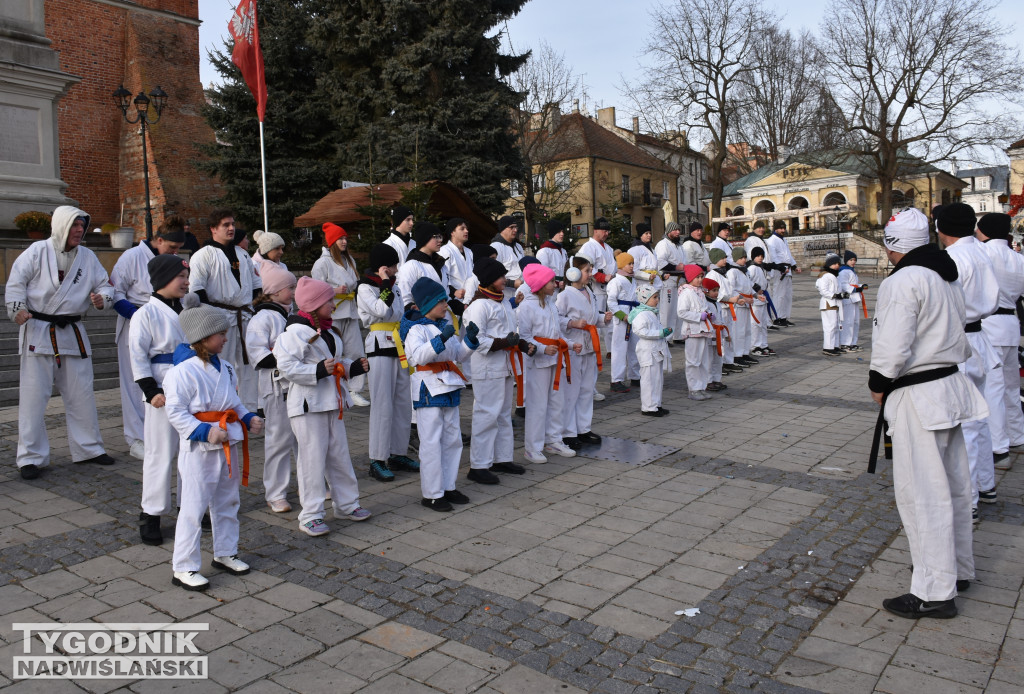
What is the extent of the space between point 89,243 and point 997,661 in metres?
17.3

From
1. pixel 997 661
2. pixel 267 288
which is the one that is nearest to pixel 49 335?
pixel 267 288

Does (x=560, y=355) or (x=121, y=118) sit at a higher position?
(x=121, y=118)

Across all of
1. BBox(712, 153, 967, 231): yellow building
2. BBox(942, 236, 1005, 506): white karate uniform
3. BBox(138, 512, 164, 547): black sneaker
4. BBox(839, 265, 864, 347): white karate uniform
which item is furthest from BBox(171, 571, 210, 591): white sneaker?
BBox(712, 153, 967, 231): yellow building

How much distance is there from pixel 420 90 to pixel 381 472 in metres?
16.7

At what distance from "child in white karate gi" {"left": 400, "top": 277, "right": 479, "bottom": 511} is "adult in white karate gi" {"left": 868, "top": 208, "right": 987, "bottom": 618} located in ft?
9.76

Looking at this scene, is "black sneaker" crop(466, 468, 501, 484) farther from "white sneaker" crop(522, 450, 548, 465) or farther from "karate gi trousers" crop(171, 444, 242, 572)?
"karate gi trousers" crop(171, 444, 242, 572)

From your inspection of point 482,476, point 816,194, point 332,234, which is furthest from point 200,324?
point 816,194

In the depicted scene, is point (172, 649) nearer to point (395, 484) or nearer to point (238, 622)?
point (238, 622)

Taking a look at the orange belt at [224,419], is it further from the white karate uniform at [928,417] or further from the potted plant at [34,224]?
the potted plant at [34,224]

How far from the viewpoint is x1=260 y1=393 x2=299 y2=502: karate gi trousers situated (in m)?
5.87

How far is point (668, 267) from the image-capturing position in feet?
44.1

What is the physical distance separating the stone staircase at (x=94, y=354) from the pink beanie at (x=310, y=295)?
17.4 feet

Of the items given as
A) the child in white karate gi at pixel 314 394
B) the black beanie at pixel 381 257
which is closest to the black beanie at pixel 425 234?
the black beanie at pixel 381 257

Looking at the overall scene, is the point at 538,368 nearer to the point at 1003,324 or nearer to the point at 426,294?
the point at 426,294
